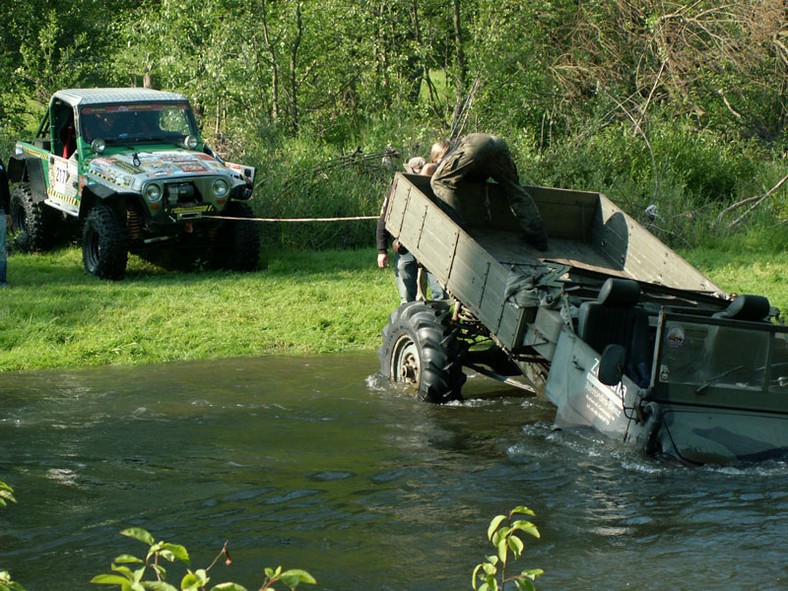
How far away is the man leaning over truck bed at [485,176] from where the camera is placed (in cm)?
1102

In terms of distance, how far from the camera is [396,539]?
6.74 m

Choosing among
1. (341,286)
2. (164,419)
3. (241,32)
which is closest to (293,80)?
(241,32)

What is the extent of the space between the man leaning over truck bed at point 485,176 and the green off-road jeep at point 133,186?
441cm

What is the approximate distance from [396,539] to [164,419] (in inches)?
133

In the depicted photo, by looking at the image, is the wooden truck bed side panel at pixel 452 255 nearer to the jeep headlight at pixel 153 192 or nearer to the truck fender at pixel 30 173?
the jeep headlight at pixel 153 192

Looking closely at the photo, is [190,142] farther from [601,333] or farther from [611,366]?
[611,366]

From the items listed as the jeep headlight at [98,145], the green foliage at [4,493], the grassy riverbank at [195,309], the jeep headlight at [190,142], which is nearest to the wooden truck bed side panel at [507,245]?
the grassy riverbank at [195,309]

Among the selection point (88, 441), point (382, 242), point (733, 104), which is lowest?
point (88, 441)

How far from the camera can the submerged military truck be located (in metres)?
8.07

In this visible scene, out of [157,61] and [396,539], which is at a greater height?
[157,61]

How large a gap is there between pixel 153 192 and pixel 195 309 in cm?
183

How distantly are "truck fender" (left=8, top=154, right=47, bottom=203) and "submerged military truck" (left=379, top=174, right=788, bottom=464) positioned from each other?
6.83 meters

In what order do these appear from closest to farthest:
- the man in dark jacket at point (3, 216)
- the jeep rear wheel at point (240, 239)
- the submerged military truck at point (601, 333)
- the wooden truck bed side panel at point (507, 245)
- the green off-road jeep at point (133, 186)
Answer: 1. the submerged military truck at point (601, 333)
2. the wooden truck bed side panel at point (507, 245)
3. the man in dark jacket at point (3, 216)
4. the green off-road jeep at point (133, 186)
5. the jeep rear wheel at point (240, 239)

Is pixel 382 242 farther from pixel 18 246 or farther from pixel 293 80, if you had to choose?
pixel 293 80
